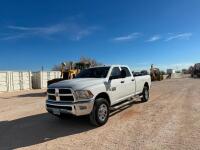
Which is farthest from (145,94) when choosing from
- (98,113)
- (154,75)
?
(154,75)

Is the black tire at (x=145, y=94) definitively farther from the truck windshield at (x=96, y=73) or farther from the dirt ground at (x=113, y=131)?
the truck windshield at (x=96, y=73)

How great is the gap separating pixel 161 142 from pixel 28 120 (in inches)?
211

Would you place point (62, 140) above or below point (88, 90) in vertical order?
below

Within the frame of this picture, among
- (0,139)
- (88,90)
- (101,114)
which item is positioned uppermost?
(88,90)

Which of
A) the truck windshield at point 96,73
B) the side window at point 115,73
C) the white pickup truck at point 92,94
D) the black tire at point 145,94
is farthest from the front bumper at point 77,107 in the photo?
the black tire at point 145,94

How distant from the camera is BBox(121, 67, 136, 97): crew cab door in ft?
30.2

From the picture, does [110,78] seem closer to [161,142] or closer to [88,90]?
[88,90]

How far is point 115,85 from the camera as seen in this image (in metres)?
8.53

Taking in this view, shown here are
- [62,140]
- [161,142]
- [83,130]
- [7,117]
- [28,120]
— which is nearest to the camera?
[161,142]

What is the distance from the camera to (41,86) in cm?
3303

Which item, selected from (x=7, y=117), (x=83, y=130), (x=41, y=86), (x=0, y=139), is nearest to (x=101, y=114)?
(x=83, y=130)

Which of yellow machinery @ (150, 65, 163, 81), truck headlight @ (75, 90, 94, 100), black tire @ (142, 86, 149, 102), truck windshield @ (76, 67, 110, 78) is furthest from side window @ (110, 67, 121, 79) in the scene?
yellow machinery @ (150, 65, 163, 81)

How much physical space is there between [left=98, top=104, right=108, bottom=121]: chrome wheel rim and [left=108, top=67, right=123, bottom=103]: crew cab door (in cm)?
65

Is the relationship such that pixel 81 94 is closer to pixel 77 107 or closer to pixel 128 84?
pixel 77 107
